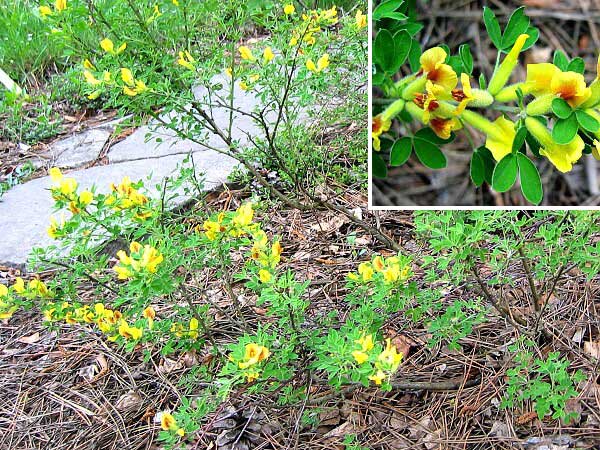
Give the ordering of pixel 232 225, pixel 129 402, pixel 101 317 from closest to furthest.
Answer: pixel 232 225 < pixel 101 317 < pixel 129 402

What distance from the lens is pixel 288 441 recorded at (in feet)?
5.30

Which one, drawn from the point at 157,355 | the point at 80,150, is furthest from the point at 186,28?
the point at 80,150

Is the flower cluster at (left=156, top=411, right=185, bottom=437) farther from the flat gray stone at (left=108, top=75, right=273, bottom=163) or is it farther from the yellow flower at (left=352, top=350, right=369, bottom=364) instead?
the flat gray stone at (left=108, top=75, right=273, bottom=163)

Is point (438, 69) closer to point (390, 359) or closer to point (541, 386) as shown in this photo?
point (390, 359)

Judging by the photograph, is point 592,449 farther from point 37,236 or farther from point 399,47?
point 37,236

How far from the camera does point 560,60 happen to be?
880 mm

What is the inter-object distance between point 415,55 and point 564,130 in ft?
0.78

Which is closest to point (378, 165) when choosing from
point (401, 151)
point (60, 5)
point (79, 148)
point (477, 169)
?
point (401, 151)

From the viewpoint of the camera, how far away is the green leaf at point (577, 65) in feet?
2.82

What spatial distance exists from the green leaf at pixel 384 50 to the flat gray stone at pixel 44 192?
1.81 metres

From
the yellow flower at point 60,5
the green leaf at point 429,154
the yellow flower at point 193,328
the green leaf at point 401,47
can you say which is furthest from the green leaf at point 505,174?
the yellow flower at point 60,5

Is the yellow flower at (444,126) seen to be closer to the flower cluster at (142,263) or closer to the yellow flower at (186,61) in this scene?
the flower cluster at (142,263)

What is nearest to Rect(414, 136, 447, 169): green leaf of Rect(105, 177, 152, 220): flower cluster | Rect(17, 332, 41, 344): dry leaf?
Rect(105, 177, 152, 220): flower cluster

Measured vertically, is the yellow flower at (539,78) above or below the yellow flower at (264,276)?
above
